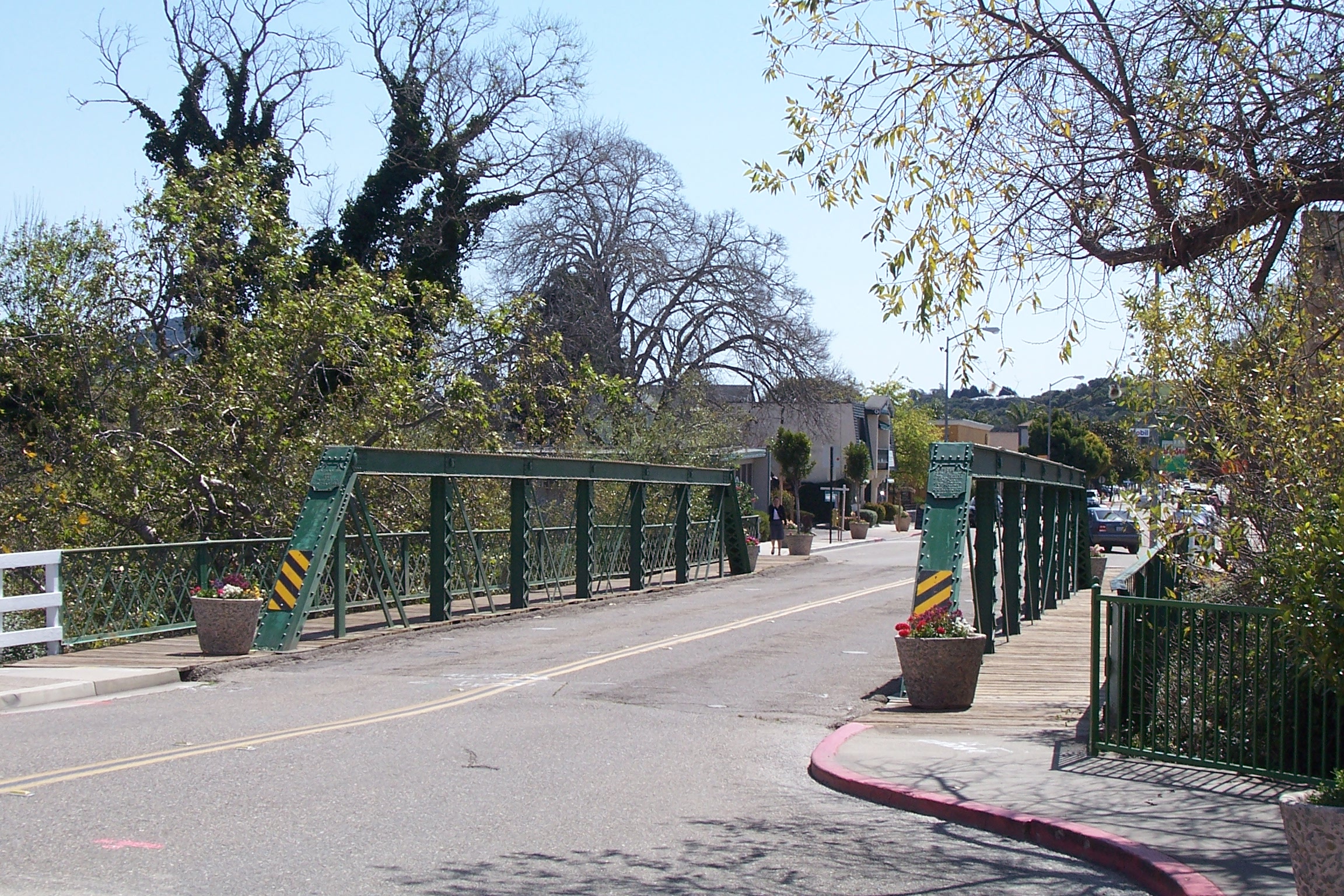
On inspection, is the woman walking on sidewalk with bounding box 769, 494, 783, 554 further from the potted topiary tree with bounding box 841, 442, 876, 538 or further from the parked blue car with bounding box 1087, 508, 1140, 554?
the potted topiary tree with bounding box 841, 442, 876, 538

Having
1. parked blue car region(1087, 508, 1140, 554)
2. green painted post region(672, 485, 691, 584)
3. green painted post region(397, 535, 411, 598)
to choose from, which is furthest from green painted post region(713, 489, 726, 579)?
parked blue car region(1087, 508, 1140, 554)

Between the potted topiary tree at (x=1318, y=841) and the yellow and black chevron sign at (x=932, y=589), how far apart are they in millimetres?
7656

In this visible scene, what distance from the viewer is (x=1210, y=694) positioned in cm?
893

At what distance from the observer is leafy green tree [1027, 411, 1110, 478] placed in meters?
98.2

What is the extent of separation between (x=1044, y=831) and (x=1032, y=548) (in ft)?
44.9

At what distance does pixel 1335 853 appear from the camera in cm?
484

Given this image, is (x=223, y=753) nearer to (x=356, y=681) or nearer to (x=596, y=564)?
(x=356, y=681)

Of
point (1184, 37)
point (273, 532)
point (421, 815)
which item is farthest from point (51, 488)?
point (1184, 37)

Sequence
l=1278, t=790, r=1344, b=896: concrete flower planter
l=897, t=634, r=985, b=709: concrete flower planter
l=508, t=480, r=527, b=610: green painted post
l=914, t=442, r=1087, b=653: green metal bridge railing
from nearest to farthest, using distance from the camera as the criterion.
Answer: l=1278, t=790, r=1344, b=896: concrete flower planter < l=897, t=634, r=985, b=709: concrete flower planter < l=914, t=442, r=1087, b=653: green metal bridge railing < l=508, t=480, r=527, b=610: green painted post

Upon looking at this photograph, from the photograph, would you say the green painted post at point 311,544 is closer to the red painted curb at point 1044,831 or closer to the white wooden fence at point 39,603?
the white wooden fence at point 39,603

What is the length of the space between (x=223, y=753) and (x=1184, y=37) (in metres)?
8.99

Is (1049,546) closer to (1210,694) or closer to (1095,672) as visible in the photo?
(1095,672)

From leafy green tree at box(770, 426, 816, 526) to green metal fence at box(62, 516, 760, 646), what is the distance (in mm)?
21428

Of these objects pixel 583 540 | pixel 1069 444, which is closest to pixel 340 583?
pixel 583 540
